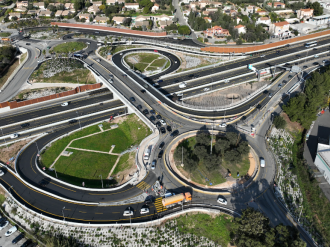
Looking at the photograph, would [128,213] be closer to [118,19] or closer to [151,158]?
[151,158]

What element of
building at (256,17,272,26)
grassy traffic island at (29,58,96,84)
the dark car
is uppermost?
building at (256,17,272,26)

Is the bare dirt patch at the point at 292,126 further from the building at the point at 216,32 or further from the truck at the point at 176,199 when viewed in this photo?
the building at the point at 216,32

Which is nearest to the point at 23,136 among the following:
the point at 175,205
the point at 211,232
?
the point at 175,205

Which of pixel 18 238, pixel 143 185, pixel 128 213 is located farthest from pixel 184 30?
pixel 18 238

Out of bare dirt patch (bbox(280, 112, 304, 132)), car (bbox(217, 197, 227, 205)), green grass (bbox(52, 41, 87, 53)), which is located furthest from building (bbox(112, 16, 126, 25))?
car (bbox(217, 197, 227, 205))

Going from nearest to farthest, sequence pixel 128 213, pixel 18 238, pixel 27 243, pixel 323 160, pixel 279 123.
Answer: pixel 27 243 → pixel 128 213 → pixel 18 238 → pixel 323 160 → pixel 279 123

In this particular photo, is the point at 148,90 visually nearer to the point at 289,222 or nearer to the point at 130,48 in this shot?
the point at 130,48

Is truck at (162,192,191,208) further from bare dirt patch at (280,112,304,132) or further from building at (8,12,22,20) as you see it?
building at (8,12,22,20)
